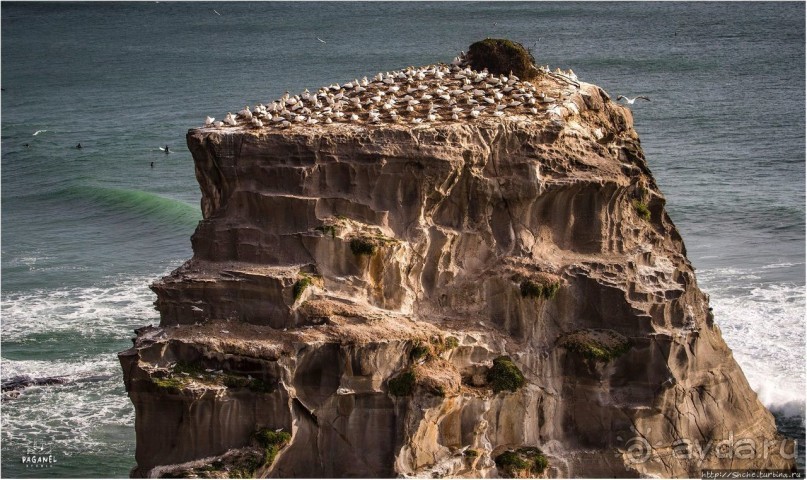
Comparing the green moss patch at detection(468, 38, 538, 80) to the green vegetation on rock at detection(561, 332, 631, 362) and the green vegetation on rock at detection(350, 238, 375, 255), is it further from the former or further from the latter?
the green vegetation on rock at detection(350, 238, 375, 255)

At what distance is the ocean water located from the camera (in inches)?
2055

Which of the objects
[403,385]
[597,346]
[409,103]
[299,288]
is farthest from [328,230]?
[597,346]

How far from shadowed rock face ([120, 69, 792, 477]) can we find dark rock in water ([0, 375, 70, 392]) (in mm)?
17258

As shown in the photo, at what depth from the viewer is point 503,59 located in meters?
43.1

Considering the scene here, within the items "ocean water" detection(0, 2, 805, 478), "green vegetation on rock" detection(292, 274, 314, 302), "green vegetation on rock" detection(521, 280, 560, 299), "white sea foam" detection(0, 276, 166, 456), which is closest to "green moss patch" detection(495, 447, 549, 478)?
"green vegetation on rock" detection(521, 280, 560, 299)

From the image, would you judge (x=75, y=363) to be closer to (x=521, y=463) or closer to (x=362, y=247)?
(x=362, y=247)

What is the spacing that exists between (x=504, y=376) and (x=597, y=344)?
2.48 metres

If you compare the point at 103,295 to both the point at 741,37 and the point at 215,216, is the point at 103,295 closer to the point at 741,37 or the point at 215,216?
the point at 215,216

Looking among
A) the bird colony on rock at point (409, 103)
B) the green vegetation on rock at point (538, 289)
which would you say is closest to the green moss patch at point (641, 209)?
the bird colony on rock at point (409, 103)

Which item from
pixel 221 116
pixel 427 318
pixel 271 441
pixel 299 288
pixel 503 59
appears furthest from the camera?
pixel 221 116

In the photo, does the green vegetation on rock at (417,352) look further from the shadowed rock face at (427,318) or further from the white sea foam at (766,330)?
the white sea foam at (766,330)

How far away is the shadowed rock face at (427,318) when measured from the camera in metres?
34.0

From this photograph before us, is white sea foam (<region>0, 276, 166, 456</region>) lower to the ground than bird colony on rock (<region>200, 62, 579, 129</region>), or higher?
lower

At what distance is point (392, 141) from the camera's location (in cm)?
3538
